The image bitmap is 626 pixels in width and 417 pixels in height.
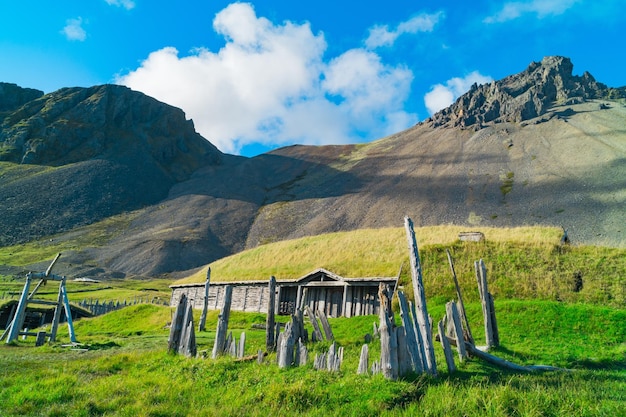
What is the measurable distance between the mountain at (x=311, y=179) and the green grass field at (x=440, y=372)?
171 ft

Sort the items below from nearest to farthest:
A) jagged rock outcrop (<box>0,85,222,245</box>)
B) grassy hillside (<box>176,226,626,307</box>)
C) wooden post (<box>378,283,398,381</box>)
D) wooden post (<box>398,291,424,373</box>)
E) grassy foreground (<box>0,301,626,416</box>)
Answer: grassy foreground (<box>0,301,626,416</box>), wooden post (<box>378,283,398,381</box>), wooden post (<box>398,291,424,373</box>), grassy hillside (<box>176,226,626,307</box>), jagged rock outcrop (<box>0,85,222,245</box>)

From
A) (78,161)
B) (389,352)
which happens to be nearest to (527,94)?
(78,161)

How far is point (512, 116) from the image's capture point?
15725cm

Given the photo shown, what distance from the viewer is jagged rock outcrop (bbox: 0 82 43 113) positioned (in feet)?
612

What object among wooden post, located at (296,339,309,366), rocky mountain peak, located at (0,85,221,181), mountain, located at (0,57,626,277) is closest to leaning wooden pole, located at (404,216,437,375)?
wooden post, located at (296,339,309,366)

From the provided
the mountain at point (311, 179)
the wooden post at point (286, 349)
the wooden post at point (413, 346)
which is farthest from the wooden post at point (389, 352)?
the mountain at point (311, 179)

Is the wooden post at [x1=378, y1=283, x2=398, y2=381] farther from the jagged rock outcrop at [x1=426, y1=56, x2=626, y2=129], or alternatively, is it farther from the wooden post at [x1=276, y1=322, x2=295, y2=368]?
the jagged rock outcrop at [x1=426, y1=56, x2=626, y2=129]

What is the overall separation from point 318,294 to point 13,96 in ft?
715

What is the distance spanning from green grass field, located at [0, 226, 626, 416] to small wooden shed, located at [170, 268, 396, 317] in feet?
8.95

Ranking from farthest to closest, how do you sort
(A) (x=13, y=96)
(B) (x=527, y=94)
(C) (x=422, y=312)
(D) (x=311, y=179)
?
(A) (x=13, y=96), (D) (x=311, y=179), (B) (x=527, y=94), (C) (x=422, y=312)

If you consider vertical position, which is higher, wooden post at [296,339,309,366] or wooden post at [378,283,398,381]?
wooden post at [378,283,398,381]

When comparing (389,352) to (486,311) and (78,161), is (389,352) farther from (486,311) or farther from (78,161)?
(78,161)

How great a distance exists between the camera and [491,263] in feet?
91.0

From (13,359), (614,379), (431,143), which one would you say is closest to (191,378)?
(13,359)
